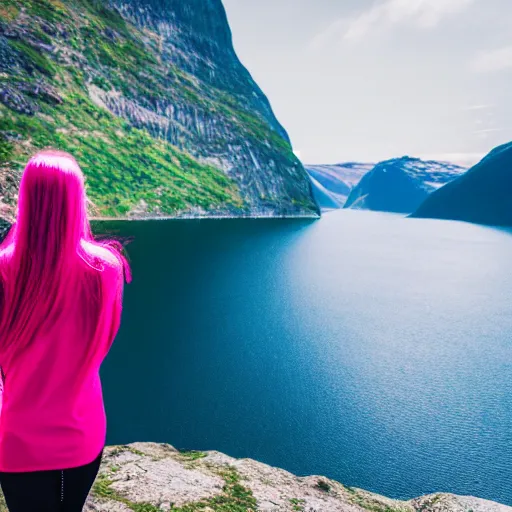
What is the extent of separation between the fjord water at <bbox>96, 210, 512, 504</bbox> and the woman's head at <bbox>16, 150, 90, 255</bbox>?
45.7 feet

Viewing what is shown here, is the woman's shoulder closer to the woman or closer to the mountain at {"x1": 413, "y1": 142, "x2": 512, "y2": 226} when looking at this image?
the woman

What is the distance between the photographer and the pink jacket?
7.30 feet

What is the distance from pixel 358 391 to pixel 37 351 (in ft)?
63.3

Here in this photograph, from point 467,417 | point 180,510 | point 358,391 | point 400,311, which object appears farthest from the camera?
point 400,311

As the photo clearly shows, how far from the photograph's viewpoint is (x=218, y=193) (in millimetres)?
99312

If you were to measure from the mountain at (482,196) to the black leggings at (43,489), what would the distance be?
170 meters

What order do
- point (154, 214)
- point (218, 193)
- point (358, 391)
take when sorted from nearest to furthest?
point (358, 391) < point (154, 214) < point (218, 193)

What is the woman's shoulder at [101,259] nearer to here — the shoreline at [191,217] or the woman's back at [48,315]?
the woman's back at [48,315]

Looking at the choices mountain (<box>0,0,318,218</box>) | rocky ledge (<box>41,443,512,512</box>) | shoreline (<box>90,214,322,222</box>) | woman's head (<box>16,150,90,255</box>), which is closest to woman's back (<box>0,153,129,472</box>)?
woman's head (<box>16,150,90,255</box>)

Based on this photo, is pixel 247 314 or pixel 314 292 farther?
pixel 314 292

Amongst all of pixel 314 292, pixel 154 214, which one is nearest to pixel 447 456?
pixel 314 292

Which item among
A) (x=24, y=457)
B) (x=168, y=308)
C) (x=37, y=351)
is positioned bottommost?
(x=168, y=308)

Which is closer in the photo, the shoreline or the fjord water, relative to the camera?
the fjord water

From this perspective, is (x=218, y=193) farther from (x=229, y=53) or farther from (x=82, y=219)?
(x=82, y=219)
